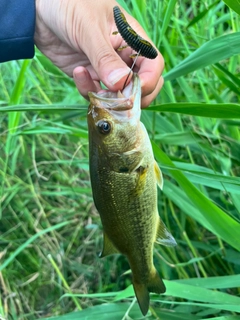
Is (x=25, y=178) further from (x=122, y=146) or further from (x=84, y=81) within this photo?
(x=122, y=146)

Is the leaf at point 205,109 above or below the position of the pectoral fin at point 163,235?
above

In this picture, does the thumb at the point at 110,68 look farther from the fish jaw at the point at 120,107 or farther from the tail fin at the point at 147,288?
the tail fin at the point at 147,288

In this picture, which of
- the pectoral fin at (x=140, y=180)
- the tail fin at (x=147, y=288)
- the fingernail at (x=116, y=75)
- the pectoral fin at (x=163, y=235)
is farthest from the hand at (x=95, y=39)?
the tail fin at (x=147, y=288)

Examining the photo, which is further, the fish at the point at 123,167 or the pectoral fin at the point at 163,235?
the pectoral fin at the point at 163,235

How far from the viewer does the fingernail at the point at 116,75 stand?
99 cm

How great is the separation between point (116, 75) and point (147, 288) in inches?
23.5

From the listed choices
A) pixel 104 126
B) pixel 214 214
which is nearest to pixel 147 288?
pixel 214 214

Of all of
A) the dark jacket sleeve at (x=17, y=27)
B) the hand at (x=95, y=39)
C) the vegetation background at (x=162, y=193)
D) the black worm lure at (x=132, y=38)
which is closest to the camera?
the black worm lure at (x=132, y=38)

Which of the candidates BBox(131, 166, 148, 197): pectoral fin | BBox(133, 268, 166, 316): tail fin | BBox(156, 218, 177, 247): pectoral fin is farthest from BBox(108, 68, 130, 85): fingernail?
BBox(133, 268, 166, 316): tail fin

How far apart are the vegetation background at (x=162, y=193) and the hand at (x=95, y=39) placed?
106 mm

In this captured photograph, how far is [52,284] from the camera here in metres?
2.07

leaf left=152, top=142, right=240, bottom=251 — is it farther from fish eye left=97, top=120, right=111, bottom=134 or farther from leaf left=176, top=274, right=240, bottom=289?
fish eye left=97, top=120, right=111, bottom=134

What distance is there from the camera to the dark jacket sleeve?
1407mm

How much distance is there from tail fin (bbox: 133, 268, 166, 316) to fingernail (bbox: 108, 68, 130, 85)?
0.55 m
